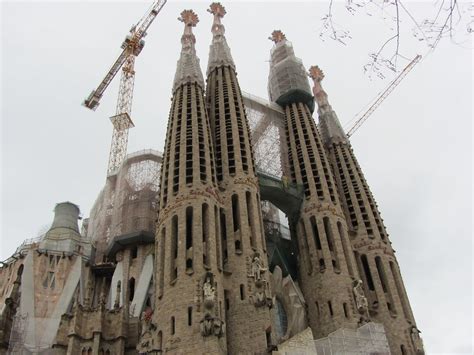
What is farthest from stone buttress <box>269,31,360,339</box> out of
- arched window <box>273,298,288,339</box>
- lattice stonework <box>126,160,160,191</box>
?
lattice stonework <box>126,160,160,191</box>

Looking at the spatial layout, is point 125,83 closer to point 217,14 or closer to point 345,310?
point 217,14

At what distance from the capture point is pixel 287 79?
5394cm

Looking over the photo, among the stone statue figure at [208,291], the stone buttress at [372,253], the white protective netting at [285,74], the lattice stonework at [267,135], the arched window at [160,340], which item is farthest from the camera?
the white protective netting at [285,74]

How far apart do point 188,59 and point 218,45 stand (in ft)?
19.7

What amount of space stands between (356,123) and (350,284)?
147 feet

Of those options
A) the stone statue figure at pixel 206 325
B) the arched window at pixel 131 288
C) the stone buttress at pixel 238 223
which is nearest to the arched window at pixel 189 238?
the stone buttress at pixel 238 223

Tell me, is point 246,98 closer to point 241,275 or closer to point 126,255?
point 126,255

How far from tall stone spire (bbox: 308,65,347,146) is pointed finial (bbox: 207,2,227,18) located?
11.8 meters

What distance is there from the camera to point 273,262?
130 ft

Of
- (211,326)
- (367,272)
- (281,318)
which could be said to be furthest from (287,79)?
(211,326)

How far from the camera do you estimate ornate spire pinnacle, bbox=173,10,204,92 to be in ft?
152

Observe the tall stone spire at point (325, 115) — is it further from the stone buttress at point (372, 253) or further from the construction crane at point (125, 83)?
the construction crane at point (125, 83)

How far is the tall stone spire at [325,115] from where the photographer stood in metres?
52.2

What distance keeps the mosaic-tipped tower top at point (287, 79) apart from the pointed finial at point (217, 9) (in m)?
7.22
